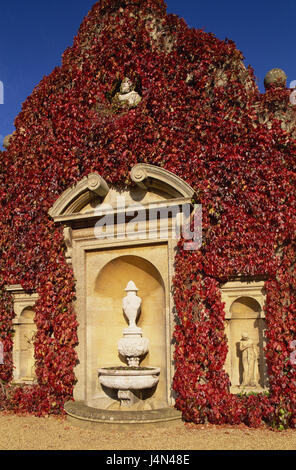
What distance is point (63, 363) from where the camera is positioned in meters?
7.18

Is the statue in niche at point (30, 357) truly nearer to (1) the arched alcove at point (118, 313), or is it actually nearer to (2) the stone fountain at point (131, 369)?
(1) the arched alcove at point (118, 313)

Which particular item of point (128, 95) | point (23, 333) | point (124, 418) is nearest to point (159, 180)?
point (128, 95)

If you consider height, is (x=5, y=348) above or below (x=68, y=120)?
below

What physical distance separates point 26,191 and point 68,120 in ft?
5.39

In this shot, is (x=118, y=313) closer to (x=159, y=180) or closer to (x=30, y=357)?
A: (x=30, y=357)

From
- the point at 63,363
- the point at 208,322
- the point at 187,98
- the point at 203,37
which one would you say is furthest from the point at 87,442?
the point at 203,37

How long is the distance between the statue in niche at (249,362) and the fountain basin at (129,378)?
1.40 meters

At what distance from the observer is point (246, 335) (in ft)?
21.7

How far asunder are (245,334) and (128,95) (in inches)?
195

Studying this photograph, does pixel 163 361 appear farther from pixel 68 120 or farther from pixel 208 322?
pixel 68 120

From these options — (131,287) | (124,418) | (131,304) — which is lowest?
(124,418)

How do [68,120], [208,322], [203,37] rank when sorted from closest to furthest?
[208,322], [203,37], [68,120]

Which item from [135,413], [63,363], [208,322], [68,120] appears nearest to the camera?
[135,413]

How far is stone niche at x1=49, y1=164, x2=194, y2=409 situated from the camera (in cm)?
702
